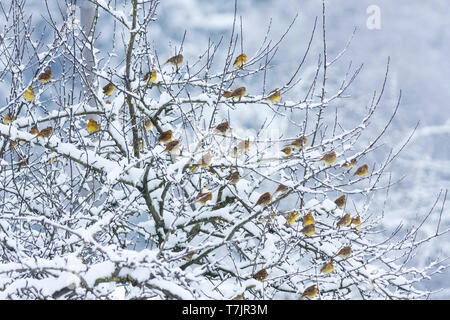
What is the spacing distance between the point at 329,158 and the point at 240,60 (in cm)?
146

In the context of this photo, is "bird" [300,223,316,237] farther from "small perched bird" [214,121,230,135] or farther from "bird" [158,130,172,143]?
"bird" [158,130,172,143]

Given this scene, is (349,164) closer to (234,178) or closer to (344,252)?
(344,252)

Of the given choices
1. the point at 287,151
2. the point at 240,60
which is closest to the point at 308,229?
the point at 287,151

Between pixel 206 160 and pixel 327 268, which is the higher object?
pixel 206 160

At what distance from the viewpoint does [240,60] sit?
502 centimetres

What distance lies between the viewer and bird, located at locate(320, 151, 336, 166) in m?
4.28

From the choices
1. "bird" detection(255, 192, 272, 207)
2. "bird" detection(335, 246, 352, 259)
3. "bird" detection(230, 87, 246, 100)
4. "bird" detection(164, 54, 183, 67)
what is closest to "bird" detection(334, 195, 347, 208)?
"bird" detection(335, 246, 352, 259)

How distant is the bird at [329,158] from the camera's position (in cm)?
428

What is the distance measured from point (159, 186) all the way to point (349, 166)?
73.6 inches

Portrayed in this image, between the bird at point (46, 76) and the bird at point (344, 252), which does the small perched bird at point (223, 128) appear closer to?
the bird at point (344, 252)
